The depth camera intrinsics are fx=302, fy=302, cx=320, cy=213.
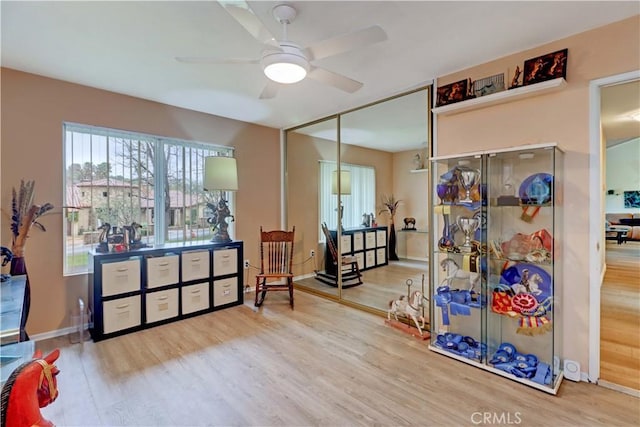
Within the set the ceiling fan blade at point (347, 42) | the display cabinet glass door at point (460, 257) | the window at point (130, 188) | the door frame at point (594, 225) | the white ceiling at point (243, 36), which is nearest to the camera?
the ceiling fan blade at point (347, 42)

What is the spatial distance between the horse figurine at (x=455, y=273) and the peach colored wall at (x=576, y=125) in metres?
0.60

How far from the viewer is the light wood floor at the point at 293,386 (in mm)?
1868

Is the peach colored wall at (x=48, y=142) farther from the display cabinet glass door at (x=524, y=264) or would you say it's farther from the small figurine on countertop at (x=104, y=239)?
the display cabinet glass door at (x=524, y=264)

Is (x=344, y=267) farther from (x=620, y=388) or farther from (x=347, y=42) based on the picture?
(x=347, y=42)

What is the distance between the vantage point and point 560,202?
2.32 m

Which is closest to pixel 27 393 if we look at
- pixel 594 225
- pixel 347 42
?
pixel 347 42

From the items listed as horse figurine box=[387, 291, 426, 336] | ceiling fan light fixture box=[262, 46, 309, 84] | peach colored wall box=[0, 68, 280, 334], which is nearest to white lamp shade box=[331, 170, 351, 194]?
horse figurine box=[387, 291, 426, 336]

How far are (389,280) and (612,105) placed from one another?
307 cm

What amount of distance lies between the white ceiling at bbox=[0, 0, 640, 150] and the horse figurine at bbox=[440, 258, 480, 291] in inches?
71.2

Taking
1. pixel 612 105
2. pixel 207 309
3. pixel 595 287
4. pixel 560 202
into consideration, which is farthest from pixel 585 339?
pixel 207 309

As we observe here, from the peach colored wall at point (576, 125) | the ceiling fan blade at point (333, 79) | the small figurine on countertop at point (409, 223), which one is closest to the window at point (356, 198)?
the small figurine on countertop at point (409, 223)

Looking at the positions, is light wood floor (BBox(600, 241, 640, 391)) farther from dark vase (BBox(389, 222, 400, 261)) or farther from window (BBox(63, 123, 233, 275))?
window (BBox(63, 123, 233, 275))

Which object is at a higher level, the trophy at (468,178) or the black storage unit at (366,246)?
the trophy at (468,178)

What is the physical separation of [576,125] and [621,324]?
2268mm
